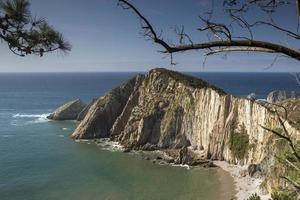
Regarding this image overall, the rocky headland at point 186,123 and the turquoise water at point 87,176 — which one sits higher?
the rocky headland at point 186,123

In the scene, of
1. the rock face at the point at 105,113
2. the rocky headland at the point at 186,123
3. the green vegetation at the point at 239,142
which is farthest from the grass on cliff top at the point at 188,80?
the green vegetation at the point at 239,142

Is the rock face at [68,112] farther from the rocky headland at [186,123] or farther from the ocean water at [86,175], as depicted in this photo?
the ocean water at [86,175]

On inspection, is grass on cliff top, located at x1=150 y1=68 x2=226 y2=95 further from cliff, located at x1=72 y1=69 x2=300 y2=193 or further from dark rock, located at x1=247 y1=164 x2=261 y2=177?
dark rock, located at x1=247 y1=164 x2=261 y2=177

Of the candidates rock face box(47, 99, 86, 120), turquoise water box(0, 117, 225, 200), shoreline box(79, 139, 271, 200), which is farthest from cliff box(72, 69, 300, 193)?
rock face box(47, 99, 86, 120)

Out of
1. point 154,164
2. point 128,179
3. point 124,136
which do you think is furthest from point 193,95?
point 128,179

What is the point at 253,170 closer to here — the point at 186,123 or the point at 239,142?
the point at 239,142

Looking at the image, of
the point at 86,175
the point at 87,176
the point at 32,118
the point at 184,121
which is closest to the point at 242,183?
the point at 87,176
